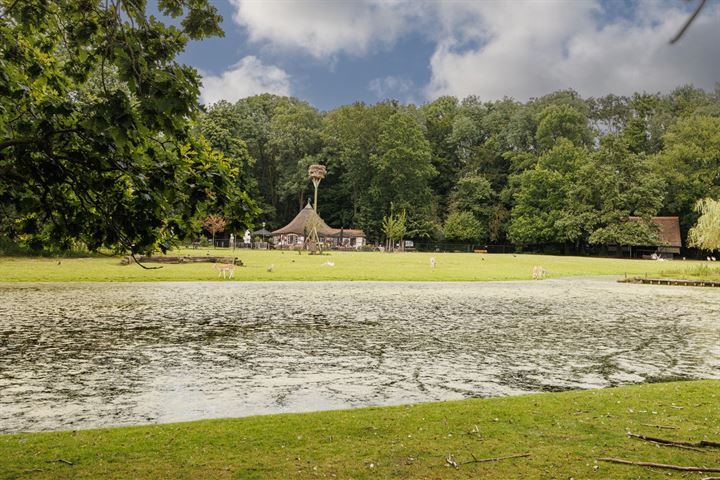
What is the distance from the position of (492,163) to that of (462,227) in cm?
1548

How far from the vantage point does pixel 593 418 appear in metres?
6.04

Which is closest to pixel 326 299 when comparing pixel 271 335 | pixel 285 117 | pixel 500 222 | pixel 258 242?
pixel 271 335

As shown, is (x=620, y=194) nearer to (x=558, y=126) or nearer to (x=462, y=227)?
(x=558, y=126)

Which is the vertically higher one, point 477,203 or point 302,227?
point 477,203

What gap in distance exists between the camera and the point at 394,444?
5.20 m

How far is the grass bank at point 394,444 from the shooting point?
4.57 m

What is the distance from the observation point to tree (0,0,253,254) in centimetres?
507

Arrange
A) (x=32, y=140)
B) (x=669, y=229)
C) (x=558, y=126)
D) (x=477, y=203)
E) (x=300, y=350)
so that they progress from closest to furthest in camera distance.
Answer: (x=32, y=140), (x=300, y=350), (x=669, y=229), (x=477, y=203), (x=558, y=126)

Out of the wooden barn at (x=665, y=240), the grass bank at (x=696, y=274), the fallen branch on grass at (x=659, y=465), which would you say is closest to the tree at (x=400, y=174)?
the wooden barn at (x=665, y=240)

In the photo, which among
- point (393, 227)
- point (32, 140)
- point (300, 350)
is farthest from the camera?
point (393, 227)

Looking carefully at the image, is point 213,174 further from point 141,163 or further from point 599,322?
point 599,322

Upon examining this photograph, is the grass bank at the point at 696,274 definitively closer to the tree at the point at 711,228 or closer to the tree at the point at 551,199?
the tree at the point at 711,228

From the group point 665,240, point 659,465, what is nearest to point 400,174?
point 665,240

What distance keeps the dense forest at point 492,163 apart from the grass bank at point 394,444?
66066mm
